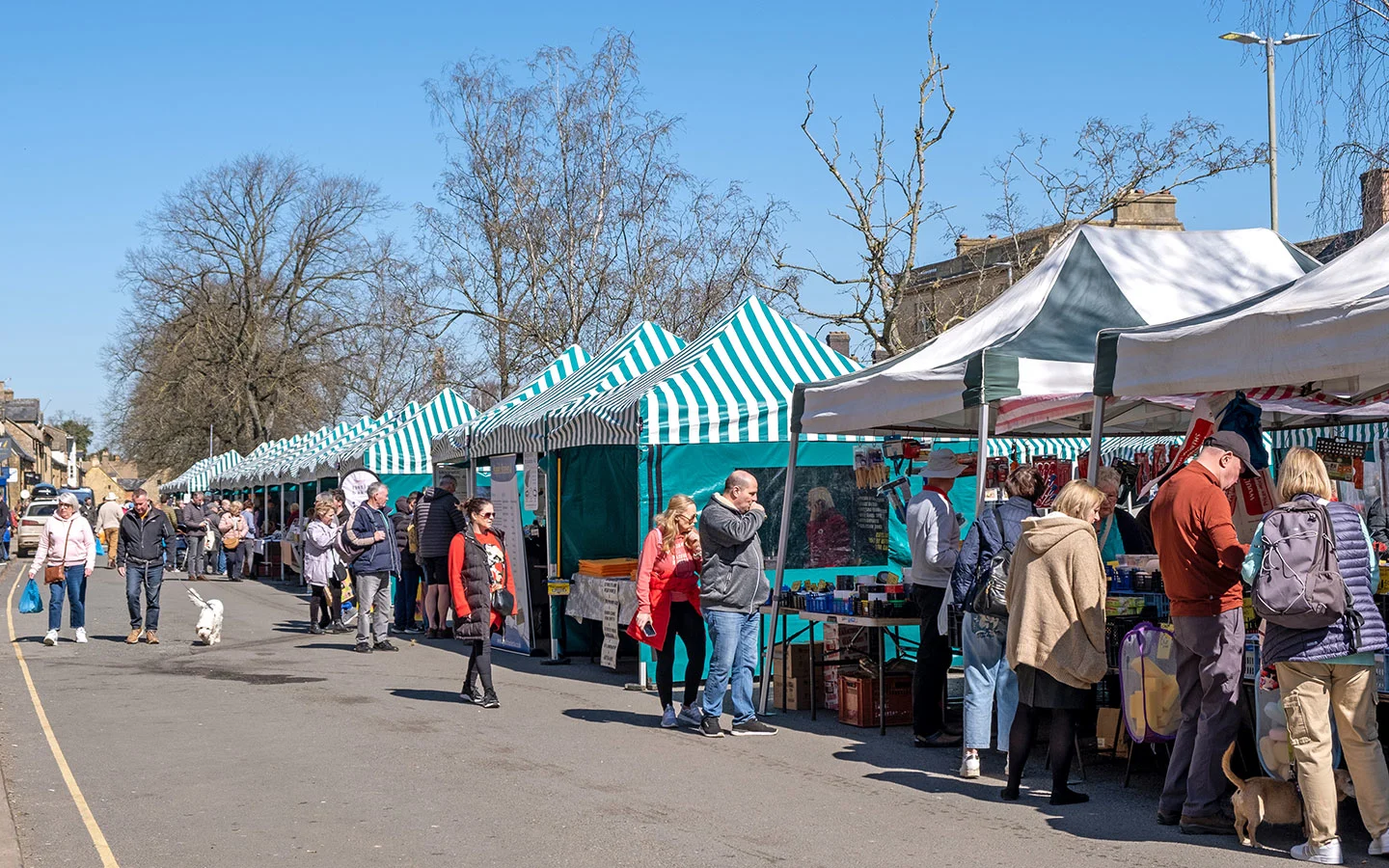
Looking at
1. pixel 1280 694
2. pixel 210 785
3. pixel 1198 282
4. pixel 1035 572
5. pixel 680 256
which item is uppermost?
pixel 680 256

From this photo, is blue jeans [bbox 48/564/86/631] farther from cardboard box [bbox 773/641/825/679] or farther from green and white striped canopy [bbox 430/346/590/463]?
cardboard box [bbox 773/641/825/679]

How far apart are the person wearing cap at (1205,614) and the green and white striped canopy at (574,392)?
8.45 meters

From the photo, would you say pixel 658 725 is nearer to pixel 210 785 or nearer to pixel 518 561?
pixel 210 785

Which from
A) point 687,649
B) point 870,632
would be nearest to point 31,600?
point 687,649

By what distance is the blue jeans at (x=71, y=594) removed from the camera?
16.4 metres

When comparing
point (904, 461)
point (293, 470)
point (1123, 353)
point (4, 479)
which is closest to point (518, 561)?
point (904, 461)

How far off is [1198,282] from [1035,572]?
4.48 m

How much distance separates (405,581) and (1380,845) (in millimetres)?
14577

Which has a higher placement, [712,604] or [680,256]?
[680,256]

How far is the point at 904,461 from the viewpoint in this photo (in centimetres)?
1307

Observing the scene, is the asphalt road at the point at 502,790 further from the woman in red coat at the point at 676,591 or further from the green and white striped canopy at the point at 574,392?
the green and white striped canopy at the point at 574,392

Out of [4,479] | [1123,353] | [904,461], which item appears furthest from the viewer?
[4,479]

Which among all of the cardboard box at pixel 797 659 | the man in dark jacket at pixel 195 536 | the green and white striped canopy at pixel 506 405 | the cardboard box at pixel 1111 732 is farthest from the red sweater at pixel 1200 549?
the man in dark jacket at pixel 195 536

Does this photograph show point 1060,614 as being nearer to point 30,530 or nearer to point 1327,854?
point 1327,854
